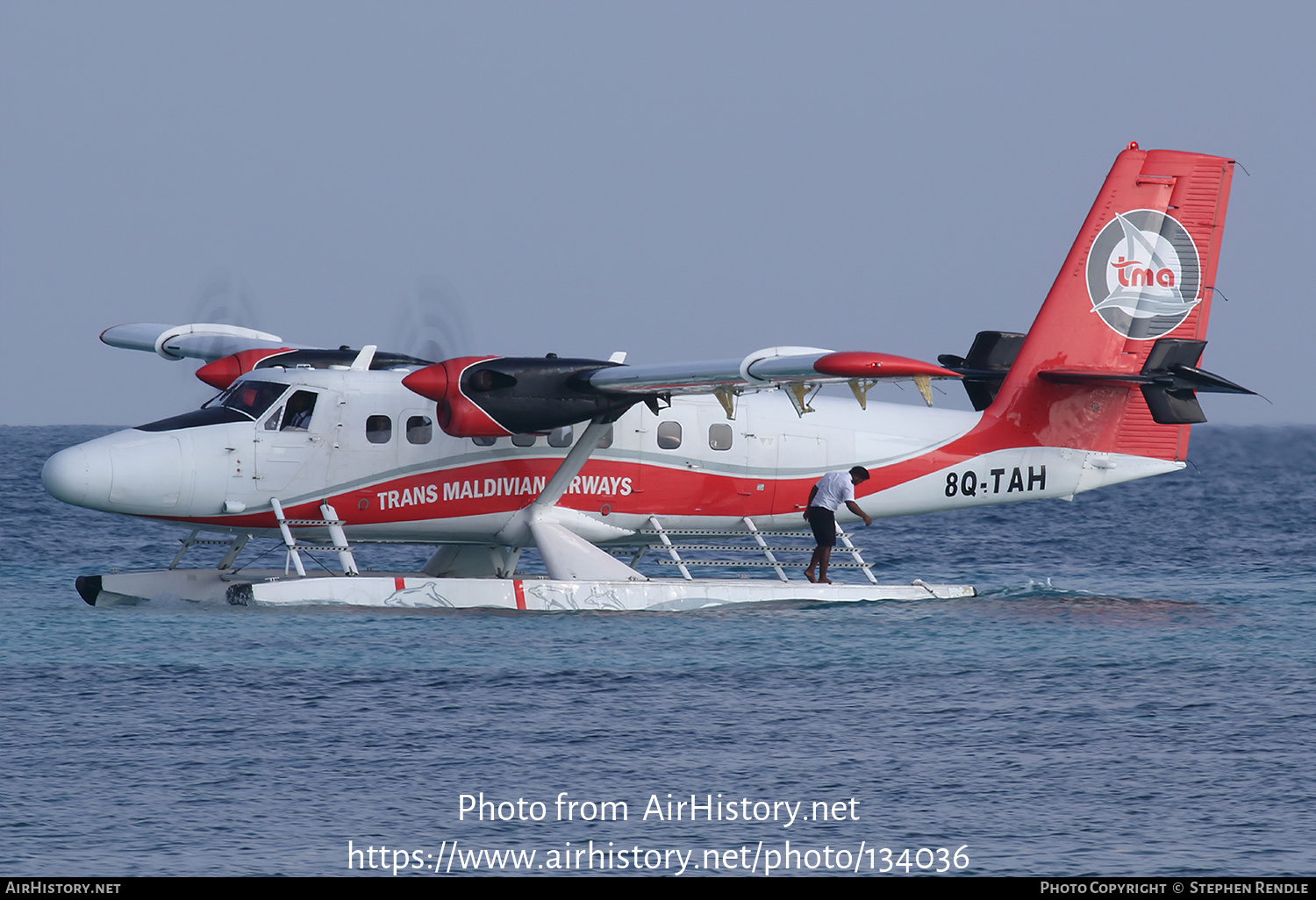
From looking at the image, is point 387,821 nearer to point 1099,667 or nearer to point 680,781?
point 680,781

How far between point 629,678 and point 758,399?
624cm

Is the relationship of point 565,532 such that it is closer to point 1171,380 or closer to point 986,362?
point 986,362

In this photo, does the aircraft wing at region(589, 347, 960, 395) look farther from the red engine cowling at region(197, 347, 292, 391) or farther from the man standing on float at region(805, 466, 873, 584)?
the red engine cowling at region(197, 347, 292, 391)

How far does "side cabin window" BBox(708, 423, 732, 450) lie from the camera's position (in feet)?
59.9

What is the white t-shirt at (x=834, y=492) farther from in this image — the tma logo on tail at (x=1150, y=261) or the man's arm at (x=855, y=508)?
the tma logo on tail at (x=1150, y=261)

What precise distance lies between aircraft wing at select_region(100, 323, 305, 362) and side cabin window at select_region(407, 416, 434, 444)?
2860mm

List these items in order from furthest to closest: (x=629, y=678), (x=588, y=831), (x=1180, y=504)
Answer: (x=1180, y=504) → (x=629, y=678) → (x=588, y=831)

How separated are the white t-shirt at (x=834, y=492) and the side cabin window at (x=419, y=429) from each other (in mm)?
4671

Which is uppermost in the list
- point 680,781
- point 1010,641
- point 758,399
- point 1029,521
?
point 1029,521

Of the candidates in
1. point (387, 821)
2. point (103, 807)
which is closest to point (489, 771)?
point (387, 821)

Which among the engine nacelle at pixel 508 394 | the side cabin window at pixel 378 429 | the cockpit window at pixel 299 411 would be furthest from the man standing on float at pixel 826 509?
the cockpit window at pixel 299 411

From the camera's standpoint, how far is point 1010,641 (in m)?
15.5

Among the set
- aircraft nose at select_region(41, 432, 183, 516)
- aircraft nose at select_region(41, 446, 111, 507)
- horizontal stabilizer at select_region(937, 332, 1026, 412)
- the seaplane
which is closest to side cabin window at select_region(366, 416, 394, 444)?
the seaplane

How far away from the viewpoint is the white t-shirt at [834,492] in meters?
18.0
